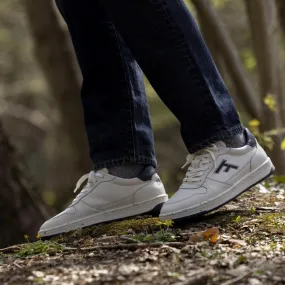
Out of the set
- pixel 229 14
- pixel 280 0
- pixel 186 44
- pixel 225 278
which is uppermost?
pixel 229 14

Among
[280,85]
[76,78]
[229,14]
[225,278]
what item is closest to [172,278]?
[225,278]

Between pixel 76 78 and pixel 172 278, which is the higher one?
pixel 76 78

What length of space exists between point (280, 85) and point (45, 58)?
255 centimetres

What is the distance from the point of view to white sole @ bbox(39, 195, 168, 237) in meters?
2.39

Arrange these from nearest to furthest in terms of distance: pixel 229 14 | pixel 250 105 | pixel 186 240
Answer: pixel 186 240
pixel 250 105
pixel 229 14

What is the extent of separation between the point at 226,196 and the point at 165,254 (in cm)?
49

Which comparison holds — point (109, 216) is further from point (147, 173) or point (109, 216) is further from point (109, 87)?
point (109, 87)

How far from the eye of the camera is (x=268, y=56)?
5.06 meters

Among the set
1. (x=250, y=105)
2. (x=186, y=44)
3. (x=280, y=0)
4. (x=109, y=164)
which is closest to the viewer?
(x=186, y=44)

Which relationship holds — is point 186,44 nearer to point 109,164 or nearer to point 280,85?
point 109,164

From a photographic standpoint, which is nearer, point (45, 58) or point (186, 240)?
point (186, 240)

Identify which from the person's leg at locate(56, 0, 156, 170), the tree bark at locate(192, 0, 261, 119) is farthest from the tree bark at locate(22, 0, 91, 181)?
the person's leg at locate(56, 0, 156, 170)

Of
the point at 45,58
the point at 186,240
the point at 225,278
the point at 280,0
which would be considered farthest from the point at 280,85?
the point at 225,278

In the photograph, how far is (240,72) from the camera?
5.60m
